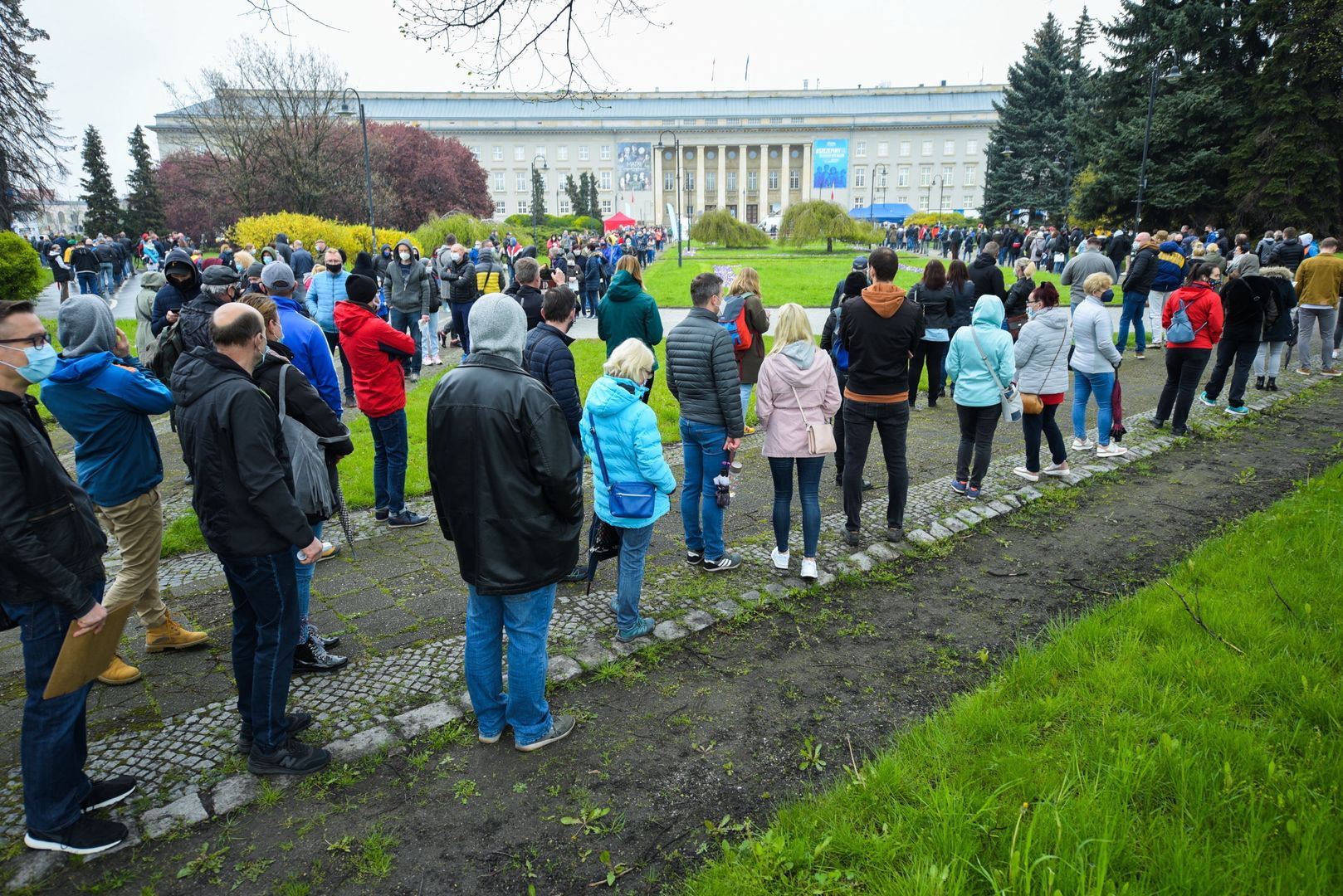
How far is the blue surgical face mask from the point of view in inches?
115

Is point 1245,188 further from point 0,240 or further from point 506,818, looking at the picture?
point 0,240

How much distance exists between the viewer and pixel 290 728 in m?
3.50

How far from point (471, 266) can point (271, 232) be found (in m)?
16.1

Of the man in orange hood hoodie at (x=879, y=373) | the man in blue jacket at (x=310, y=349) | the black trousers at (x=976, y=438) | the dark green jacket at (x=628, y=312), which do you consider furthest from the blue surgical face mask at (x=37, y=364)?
the black trousers at (x=976, y=438)

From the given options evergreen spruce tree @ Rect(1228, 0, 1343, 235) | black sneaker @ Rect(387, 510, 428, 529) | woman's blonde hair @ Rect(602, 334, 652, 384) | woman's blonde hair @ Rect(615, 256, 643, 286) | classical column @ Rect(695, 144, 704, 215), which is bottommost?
black sneaker @ Rect(387, 510, 428, 529)

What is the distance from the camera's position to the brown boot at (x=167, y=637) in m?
4.48

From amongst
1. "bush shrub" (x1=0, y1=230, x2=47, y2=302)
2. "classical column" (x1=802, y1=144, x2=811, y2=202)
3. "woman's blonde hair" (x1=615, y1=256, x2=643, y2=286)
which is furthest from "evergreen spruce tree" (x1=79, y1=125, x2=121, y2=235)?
"classical column" (x1=802, y1=144, x2=811, y2=202)

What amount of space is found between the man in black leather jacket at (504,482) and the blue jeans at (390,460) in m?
3.30

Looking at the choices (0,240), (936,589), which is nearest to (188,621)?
(936,589)

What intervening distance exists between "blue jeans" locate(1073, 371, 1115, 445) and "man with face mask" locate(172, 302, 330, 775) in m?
7.64

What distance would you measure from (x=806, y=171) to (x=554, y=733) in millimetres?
104752

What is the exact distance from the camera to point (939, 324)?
960 centimetres

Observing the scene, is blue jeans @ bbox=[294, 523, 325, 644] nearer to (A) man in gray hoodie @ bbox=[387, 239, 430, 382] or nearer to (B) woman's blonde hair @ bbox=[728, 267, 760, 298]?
(B) woman's blonde hair @ bbox=[728, 267, 760, 298]

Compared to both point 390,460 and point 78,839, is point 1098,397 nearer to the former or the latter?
point 390,460
